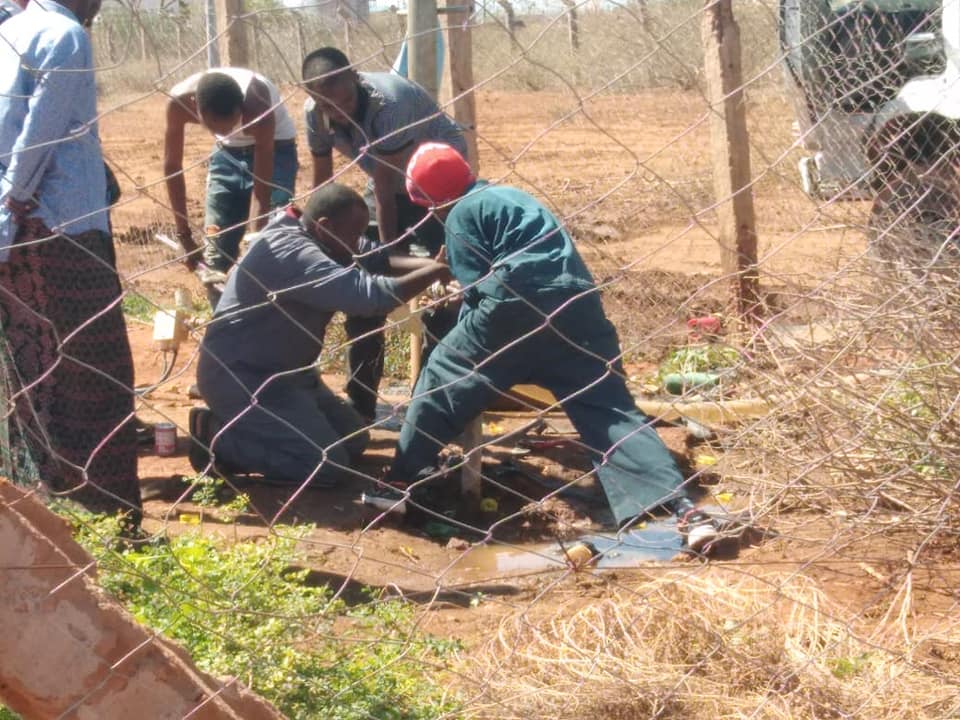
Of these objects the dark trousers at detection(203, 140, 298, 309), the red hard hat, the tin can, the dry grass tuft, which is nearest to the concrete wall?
the dry grass tuft

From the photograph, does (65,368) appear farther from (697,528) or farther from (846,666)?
(846,666)

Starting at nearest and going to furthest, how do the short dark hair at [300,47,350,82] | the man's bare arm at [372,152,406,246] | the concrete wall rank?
the concrete wall < the short dark hair at [300,47,350,82] < the man's bare arm at [372,152,406,246]

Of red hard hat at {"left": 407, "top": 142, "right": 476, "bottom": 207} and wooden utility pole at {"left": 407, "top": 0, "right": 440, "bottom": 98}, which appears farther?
wooden utility pole at {"left": 407, "top": 0, "right": 440, "bottom": 98}

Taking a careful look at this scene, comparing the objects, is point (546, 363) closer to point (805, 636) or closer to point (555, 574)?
point (555, 574)

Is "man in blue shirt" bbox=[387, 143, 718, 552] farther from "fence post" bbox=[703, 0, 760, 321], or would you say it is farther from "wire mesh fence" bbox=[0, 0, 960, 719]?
"fence post" bbox=[703, 0, 760, 321]

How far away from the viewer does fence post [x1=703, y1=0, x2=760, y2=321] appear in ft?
20.0

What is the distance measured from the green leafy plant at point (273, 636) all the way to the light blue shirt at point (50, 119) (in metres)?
0.88

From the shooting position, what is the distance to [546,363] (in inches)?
182

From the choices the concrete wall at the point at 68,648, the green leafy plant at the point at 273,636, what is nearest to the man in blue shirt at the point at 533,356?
the green leafy plant at the point at 273,636

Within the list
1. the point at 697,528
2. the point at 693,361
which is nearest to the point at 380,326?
the point at 693,361

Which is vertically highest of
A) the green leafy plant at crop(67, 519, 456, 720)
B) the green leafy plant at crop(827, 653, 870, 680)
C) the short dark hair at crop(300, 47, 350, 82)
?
the short dark hair at crop(300, 47, 350, 82)

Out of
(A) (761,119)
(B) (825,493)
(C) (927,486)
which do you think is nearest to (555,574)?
(B) (825,493)

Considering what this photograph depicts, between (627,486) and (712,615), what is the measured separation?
1.45 metres

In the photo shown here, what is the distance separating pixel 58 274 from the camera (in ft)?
11.7
